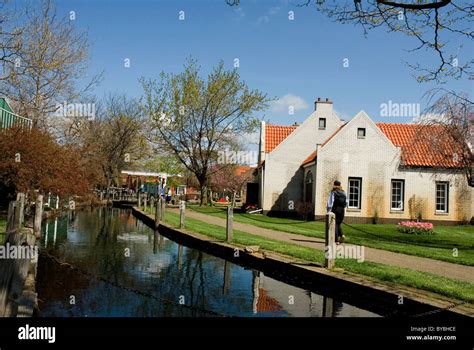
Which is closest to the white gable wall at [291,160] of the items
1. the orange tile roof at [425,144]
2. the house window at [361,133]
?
the orange tile roof at [425,144]

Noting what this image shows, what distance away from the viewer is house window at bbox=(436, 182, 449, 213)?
29.8m

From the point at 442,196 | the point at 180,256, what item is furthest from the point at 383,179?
the point at 180,256

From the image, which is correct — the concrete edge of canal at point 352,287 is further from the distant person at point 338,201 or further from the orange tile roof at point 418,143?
the orange tile roof at point 418,143

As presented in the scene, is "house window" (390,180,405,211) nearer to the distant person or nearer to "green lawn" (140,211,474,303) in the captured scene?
the distant person

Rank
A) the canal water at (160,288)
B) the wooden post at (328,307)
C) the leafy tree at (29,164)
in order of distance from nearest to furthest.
Result: the canal water at (160,288)
the wooden post at (328,307)
the leafy tree at (29,164)

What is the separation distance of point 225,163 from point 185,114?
24.0ft

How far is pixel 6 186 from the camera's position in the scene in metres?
20.0

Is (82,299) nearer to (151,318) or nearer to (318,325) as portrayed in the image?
(151,318)

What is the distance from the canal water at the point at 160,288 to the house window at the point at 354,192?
17.2m

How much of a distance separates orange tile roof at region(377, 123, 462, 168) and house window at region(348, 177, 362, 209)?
3.14 m

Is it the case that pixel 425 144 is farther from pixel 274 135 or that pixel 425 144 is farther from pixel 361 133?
pixel 274 135

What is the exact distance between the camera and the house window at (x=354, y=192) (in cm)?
2905

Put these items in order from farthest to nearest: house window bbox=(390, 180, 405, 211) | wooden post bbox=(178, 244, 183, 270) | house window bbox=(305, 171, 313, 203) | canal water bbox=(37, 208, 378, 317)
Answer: house window bbox=(305, 171, 313, 203) → house window bbox=(390, 180, 405, 211) → wooden post bbox=(178, 244, 183, 270) → canal water bbox=(37, 208, 378, 317)

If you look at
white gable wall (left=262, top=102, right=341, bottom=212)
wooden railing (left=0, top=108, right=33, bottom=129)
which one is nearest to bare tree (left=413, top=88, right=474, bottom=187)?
white gable wall (left=262, top=102, right=341, bottom=212)
